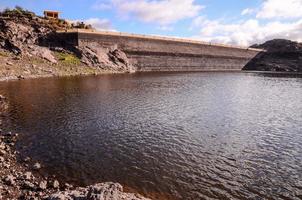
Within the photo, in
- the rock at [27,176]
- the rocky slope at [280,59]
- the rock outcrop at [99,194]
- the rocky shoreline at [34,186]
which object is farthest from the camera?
the rocky slope at [280,59]

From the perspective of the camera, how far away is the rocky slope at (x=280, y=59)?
15200 centimetres

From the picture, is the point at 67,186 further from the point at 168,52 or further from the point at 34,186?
the point at 168,52

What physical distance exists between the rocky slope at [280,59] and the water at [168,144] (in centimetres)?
12056

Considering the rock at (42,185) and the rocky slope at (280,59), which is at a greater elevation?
the rocky slope at (280,59)

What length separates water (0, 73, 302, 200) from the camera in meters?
16.9

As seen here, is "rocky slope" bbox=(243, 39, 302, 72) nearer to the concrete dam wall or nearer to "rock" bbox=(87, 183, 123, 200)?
the concrete dam wall

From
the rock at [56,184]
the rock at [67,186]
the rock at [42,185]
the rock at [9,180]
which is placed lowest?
the rock at [67,186]

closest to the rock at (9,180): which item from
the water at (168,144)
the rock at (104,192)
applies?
the water at (168,144)

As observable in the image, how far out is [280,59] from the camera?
157 m

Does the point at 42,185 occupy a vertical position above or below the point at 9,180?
below

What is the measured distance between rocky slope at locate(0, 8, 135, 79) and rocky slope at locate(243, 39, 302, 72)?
8618cm

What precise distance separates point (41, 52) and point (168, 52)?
53.6m

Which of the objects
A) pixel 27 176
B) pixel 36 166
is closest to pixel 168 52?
pixel 36 166

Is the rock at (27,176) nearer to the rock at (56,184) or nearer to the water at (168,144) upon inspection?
the water at (168,144)
